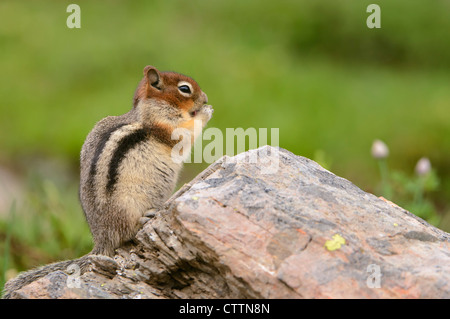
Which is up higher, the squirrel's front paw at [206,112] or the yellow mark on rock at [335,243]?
the squirrel's front paw at [206,112]

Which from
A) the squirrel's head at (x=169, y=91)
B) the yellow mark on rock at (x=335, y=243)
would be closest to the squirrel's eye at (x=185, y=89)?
the squirrel's head at (x=169, y=91)

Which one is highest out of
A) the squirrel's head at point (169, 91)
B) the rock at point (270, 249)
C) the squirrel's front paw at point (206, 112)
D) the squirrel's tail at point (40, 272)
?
the squirrel's head at point (169, 91)

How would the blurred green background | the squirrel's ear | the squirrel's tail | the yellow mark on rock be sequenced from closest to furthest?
1. the yellow mark on rock
2. the squirrel's tail
3. the squirrel's ear
4. the blurred green background

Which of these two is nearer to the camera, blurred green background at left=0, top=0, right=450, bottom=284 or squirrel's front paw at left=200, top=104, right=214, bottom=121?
squirrel's front paw at left=200, top=104, right=214, bottom=121

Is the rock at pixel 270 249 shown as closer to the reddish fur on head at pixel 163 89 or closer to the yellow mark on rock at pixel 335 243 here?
the yellow mark on rock at pixel 335 243

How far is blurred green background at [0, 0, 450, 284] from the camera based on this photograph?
989 centimetres

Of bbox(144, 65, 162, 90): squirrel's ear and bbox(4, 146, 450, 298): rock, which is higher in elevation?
bbox(144, 65, 162, 90): squirrel's ear

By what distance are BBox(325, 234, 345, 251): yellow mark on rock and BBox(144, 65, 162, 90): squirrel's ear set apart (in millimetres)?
2048

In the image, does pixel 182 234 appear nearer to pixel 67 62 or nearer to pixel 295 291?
pixel 295 291

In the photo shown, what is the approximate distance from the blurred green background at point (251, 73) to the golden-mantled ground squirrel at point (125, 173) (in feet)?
13.0

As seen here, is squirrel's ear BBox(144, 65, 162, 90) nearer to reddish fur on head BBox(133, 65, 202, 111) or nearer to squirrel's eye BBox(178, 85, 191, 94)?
reddish fur on head BBox(133, 65, 202, 111)

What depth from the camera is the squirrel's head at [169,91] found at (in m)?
4.70

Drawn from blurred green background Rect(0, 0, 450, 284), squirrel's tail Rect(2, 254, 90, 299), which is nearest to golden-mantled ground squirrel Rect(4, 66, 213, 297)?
squirrel's tail Rect(2, 254, 90, 299)

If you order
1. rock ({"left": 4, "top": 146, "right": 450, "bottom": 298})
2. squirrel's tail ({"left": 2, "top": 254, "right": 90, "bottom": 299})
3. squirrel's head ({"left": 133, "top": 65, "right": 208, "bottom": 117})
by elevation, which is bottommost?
squirrel's tail ({"left": 2, "top": 254, "right": 90, "bottom": 299})
